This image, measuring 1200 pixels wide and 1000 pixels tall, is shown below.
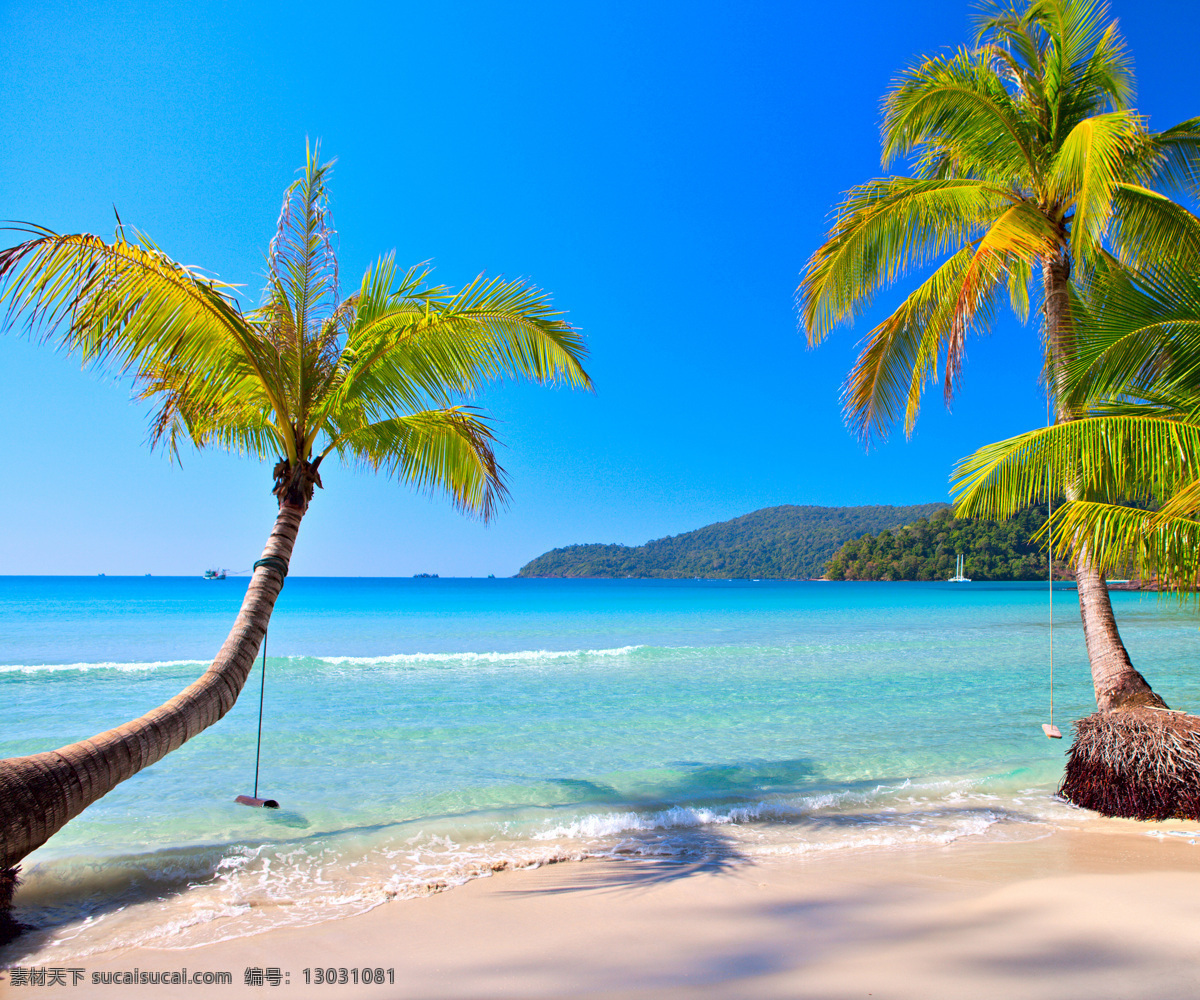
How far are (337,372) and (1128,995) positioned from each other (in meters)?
6.52

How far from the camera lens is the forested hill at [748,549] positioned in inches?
4929

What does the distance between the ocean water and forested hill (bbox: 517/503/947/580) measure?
4182 inches

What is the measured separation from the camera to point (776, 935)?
370 centimetres

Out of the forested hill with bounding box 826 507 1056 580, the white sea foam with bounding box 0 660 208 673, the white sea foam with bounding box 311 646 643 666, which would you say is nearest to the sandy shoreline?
the white sea foam with bounding box 311 646 643 666

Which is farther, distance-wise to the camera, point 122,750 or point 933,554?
point 933,554

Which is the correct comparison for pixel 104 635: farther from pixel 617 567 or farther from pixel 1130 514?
pixel 617 567

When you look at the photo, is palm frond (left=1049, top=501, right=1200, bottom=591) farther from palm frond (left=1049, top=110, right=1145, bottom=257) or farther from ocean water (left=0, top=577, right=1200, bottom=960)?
palm frond (left=1049, top=110, right=1145, bottom=257)

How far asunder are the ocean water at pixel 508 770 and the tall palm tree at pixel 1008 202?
3.08 meters

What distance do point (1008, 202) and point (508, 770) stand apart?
28.4 feet

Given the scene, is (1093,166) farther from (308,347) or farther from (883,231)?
(308,347)

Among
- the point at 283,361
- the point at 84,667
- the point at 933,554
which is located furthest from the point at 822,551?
the point at 283,361

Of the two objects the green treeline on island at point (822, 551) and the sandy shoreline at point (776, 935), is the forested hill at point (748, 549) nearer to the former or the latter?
the green treeline on island at point (822, 551)

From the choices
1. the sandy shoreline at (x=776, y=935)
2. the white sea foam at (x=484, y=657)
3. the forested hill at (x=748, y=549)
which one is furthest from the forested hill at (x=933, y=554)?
the sandy shoreline at (x=776, y=935)

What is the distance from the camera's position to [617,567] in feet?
505
